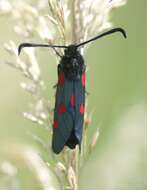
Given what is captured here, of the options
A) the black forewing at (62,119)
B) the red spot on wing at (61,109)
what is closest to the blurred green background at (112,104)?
the black forewing at (62,119)

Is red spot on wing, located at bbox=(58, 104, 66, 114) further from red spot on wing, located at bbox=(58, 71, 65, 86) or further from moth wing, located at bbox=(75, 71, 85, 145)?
red spot on wing, located at bbox=(58, 71, 65, 86)

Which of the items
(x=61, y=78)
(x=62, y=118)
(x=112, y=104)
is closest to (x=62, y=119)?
(x=62, y=118)

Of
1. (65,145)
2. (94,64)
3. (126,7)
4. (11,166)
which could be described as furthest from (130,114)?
(126,7)

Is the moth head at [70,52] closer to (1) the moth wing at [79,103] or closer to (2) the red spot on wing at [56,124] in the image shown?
(1) the moth wing at [79,103]

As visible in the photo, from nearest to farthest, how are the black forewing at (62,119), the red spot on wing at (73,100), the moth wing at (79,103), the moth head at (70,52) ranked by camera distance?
the black forewing at (62,119) < the moth wing at (79,103) < the moth head at (70,52) < the red spot on wing at (73,100)

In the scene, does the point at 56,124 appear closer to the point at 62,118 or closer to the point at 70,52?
the point at 62,118

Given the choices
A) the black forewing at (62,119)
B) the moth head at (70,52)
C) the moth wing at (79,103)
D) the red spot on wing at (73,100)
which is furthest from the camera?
the red spot on wing at (73,100)

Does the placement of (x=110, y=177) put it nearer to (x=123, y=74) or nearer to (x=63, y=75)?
(x=63, y=75)
